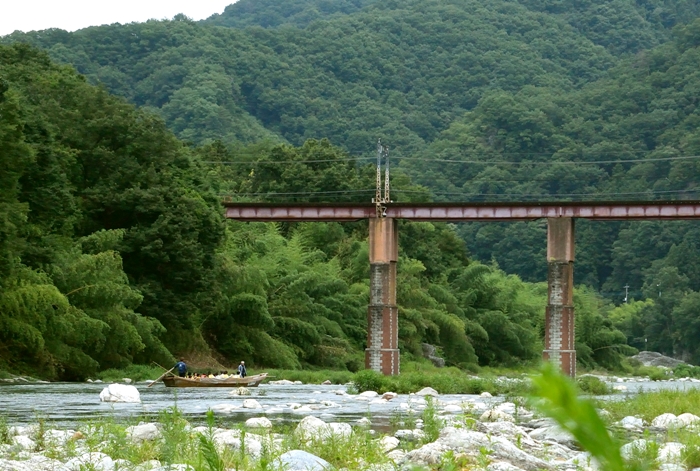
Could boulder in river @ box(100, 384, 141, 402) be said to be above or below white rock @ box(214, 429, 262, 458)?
below

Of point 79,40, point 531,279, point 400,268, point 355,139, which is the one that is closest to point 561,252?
point 400,268

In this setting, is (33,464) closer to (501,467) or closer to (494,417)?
(501,467)

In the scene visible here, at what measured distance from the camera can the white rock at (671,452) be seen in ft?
40.4

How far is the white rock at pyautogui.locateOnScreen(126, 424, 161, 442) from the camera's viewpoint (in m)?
14.6

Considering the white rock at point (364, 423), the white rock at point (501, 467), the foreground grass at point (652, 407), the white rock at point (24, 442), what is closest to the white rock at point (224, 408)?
the white rock at point (364, 423)

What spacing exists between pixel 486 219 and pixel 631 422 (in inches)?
1801

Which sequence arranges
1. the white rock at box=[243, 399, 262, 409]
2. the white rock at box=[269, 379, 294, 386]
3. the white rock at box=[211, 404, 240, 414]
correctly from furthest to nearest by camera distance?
the white rock at box=[269, 379, 294, 386] → the white rock at box=[243, 399, 262, 409] → the white rock at box=[211, 404, 240, 414]

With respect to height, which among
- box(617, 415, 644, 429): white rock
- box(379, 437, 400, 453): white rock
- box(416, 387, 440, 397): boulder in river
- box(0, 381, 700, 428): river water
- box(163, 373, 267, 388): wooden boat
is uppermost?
box(379, 437, 400, 453): white rock

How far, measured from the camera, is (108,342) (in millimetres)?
45156

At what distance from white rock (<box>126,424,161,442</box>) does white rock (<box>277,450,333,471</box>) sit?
3.29 meters

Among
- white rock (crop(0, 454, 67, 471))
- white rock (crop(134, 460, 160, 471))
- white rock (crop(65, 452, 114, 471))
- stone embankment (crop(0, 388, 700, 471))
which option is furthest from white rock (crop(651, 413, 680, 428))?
white rock (crop(0, 454, 67, 471))

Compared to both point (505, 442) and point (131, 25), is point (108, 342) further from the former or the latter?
point (131, 25)

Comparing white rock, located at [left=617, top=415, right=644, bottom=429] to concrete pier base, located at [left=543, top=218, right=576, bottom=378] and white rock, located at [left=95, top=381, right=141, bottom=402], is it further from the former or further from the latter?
concrete pier base, located at [left=543, top=218, right=576, bottom=378]

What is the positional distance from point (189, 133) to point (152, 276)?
8827 centimetres
